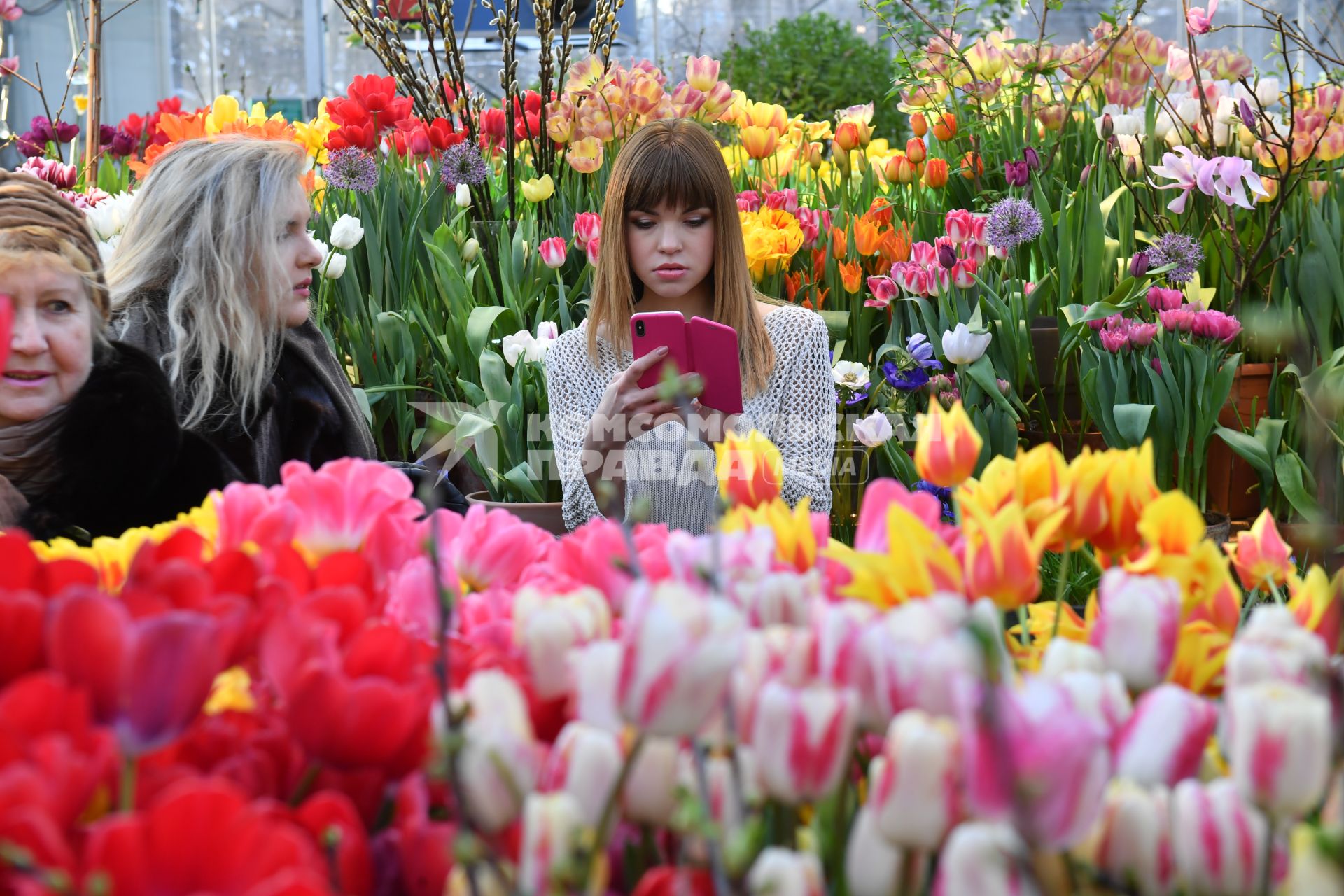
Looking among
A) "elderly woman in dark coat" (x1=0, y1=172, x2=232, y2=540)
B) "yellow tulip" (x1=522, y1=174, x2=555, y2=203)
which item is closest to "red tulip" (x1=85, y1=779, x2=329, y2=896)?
"elderly woman in dark coat" (x1=0, y1=172, x2=232, y2=540)

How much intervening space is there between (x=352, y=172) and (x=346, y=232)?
1.04 feet

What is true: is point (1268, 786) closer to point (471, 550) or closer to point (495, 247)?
point (471, 550)

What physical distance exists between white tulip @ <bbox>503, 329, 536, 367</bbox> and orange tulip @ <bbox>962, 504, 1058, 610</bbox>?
1.98 m

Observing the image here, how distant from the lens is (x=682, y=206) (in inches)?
89.2

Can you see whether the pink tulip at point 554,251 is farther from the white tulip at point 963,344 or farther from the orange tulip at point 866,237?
the white tulip at point 963,344

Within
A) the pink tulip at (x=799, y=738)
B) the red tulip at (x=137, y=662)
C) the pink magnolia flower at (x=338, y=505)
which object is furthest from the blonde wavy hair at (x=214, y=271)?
the pink tulip at (x=799, y=738)

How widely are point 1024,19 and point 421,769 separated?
36.8 ft

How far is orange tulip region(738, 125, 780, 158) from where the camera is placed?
3.23 metres

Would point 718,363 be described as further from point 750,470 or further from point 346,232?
point 750,470

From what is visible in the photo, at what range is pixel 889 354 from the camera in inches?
99.5

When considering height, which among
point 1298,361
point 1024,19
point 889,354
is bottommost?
point 889,354

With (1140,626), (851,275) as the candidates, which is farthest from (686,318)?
(1140,626)

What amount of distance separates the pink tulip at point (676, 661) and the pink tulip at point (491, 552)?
Result: 276 millimetres

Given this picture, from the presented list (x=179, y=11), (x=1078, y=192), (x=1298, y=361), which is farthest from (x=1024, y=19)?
(x=1298, y=361)
